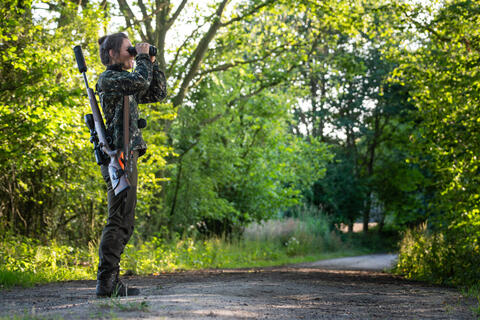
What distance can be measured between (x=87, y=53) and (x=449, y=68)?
247 inches

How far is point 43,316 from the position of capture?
A: 3795 millimetres

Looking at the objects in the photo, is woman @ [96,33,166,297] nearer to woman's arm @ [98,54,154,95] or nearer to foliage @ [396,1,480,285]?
woman's arm @ [98,54,154,95]

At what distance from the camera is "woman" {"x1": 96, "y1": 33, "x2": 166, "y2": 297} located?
503cm

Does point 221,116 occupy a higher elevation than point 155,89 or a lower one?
higher

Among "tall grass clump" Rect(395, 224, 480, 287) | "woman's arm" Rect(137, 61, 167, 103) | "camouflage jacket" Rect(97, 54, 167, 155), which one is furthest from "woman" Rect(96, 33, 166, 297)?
"tall grass clump" Rect(395, 224, 480, 287)

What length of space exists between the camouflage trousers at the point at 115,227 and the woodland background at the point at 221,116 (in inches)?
102

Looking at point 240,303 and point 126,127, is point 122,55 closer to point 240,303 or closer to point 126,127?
point 126,127

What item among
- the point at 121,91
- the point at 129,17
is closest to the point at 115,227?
the point at 121,91

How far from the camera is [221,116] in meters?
15.6

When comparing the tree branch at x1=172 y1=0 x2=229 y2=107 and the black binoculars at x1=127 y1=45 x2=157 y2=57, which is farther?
the tree branch at x1=172 y1=0 x2=229 y2=107

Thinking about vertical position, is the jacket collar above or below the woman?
above

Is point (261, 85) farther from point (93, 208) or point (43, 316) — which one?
point (43, 316)

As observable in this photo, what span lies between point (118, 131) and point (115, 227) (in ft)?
3.00

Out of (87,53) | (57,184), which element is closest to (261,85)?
(87,53)
